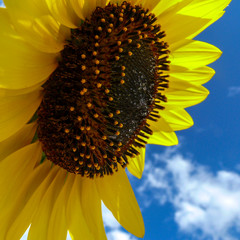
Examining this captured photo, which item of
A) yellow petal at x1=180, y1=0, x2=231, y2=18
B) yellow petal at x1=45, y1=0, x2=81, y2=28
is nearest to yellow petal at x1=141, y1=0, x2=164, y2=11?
yellow petal at x1=180, y1=0, x2=231, y2=18

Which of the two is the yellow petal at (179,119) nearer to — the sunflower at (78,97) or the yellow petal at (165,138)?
the yellow petal at (165,138)

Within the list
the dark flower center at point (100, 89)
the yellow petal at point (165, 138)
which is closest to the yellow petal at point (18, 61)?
the dark flower center at point (100, 89)

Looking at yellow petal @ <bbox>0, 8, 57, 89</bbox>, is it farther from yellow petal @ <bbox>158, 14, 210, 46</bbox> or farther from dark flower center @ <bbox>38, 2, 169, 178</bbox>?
yellow petal @ <bbox>158, 14, 210, 46</bbox>

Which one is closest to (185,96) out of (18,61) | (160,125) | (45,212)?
(160,125)

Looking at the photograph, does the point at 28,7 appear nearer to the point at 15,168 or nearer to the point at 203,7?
the point at 15,168

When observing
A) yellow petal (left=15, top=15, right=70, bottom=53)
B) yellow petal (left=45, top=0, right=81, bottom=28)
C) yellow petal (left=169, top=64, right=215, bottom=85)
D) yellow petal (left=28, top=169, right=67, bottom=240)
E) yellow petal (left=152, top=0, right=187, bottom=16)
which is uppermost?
yellow petal (left=152, top=0, right=187, bottom=16)

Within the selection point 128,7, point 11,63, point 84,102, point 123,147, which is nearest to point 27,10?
point 11,63
